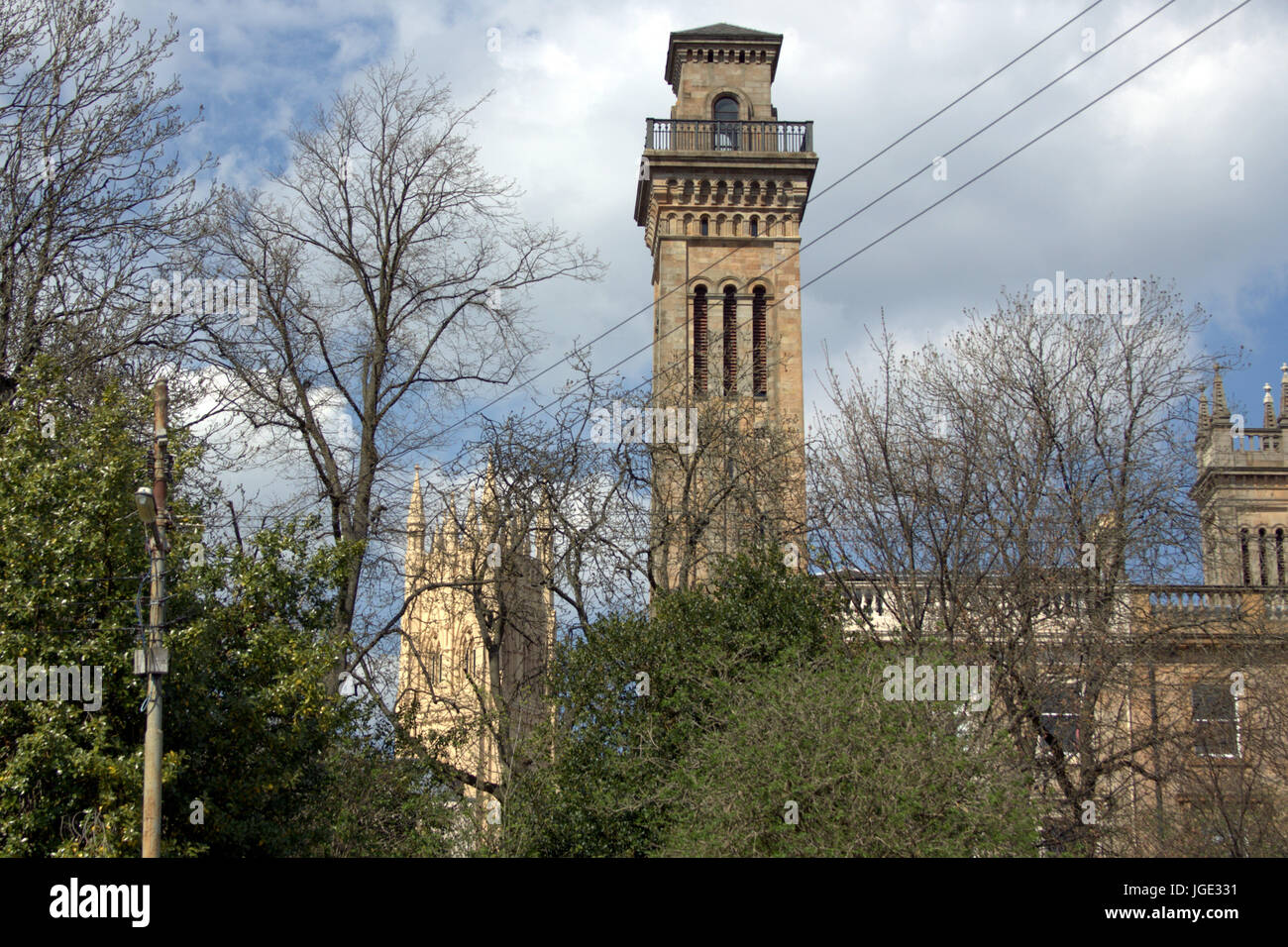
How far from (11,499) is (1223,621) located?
1887 centimetres

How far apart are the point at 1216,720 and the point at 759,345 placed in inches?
935

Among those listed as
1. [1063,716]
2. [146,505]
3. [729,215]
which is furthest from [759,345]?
[146,505]

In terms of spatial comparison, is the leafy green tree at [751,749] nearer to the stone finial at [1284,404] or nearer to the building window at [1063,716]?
the building window at [1063,716]

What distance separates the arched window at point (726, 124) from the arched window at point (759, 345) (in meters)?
5.87

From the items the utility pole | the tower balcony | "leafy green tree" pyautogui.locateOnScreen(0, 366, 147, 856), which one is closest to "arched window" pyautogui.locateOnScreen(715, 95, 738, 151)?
the tower balcony

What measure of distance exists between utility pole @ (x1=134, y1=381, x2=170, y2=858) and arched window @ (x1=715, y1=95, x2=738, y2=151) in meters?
34.6

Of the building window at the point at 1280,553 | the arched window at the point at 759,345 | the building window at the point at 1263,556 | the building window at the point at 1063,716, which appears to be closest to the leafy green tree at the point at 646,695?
the building window at the point at 1063,716

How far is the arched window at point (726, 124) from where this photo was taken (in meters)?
47.2

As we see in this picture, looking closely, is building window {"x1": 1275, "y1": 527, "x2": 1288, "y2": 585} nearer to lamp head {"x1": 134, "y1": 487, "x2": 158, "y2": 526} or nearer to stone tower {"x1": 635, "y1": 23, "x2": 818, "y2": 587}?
stone tower {"x1": 635, "y1": 23, "x2": 818, "y2": 587}

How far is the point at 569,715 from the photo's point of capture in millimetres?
20891

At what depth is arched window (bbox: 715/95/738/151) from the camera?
47219 millimetres
